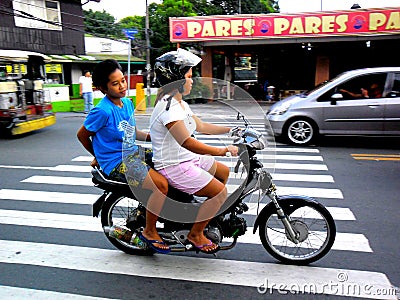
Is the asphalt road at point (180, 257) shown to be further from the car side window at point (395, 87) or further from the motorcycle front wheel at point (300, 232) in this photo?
the car side window at point (395, 87)

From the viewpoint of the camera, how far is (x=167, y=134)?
3.03 m

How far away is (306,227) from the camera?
345cm

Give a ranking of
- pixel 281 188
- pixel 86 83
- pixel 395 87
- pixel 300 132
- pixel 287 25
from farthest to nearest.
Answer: pixel 287 25
pixel 86 83
pixel 300 132
pixel 395 87
pixel 281 188

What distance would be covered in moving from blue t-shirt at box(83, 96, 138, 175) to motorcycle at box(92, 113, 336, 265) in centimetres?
19

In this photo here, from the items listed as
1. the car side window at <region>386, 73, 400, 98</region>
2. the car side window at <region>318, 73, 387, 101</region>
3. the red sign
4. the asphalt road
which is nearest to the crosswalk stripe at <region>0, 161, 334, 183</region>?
the asphalt road

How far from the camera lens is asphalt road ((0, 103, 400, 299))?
3152mm

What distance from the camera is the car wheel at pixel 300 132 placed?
8.88m

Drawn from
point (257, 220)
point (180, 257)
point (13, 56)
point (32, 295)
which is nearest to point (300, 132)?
point (257, 220)

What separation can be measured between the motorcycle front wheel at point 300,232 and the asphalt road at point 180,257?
0.12 m

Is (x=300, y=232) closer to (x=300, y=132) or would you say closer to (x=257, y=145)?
(x=257, y=145)

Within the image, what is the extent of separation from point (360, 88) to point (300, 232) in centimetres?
612

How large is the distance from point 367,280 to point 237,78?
86.2 ft

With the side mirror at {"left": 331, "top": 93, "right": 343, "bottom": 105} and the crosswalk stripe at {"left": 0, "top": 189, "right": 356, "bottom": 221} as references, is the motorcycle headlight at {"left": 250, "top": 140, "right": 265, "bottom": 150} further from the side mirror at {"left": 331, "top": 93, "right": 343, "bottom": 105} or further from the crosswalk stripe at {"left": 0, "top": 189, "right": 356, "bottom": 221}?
the side mirror at {"left": 331, "top": 93, "right": 343, "bottom": 105}

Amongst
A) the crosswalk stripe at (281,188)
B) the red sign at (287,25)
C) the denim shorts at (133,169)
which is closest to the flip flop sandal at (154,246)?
the denim shorts at (133,169)
